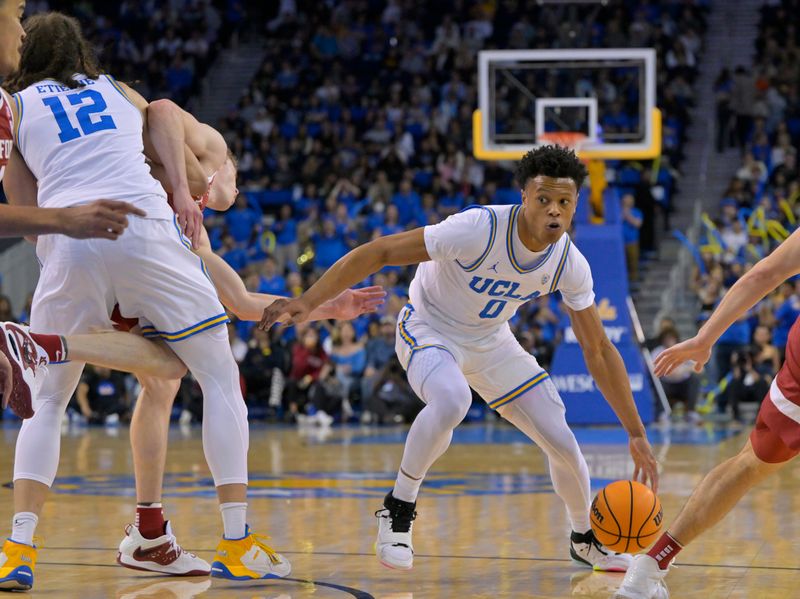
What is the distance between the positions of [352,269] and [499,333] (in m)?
1.04

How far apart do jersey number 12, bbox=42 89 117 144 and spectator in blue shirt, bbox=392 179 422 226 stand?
13.1m

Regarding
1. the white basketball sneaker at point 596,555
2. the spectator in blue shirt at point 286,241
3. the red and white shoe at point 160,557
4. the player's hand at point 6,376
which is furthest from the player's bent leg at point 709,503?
the spectator in blue shirt at point 286,241

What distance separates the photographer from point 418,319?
5879 mm

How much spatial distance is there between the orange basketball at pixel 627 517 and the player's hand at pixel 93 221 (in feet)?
7.99

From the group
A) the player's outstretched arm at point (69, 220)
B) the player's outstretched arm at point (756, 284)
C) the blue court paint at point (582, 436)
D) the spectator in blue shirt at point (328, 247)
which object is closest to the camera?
the player's outstretched arm at point (69, 220)

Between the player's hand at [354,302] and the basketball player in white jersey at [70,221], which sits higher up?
the basketball player in white jersey at [70,221]

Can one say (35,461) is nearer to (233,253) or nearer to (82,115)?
(82,115)

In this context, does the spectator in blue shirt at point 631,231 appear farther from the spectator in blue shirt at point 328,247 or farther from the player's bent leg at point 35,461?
the player's bent leg at point 35,461

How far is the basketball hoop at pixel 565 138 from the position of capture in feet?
46.5

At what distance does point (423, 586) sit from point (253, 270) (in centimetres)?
1267

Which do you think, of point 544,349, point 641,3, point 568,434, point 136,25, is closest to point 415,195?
point 544,349

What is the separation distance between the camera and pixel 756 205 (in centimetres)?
1772

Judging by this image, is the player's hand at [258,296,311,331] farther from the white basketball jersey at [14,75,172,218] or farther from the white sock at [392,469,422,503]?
the white sock at [392,469,422,503]

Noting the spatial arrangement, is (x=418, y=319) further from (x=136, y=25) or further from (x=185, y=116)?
(x=136, y=25)
